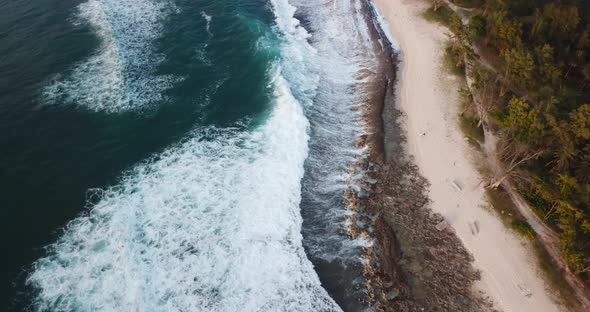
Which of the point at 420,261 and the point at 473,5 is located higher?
the point at 473,5

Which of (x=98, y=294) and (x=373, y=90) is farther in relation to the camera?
(x=373, y=90)

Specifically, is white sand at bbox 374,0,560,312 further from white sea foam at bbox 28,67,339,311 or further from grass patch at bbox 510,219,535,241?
white sea foam at bbox 28,67,339,311

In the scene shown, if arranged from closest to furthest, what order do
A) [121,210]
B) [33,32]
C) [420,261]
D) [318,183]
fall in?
[420,261] → [121,210] → [318,183] → [33,32]

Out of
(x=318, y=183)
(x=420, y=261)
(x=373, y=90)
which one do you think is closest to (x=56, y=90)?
(x=318, y=183)

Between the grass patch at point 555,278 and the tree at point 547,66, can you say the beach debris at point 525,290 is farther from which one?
the tree at point 547,66

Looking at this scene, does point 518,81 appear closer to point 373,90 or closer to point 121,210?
point 373,90

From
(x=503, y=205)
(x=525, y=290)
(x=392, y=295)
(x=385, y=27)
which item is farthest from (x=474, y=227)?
(x=385, y=27)

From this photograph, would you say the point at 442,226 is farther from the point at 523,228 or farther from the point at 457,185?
the point at 523,228

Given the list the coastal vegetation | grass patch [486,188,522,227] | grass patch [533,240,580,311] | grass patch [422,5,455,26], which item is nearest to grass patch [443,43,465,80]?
the coastal vegetation
